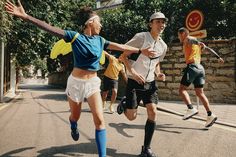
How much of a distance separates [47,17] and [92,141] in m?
9.63

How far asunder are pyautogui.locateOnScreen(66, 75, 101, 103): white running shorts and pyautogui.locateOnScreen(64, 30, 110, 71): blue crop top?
0.16m

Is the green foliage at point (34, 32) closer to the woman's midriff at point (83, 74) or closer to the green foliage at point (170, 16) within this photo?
the green foliage at point (170, 16)

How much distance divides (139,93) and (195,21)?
6681 millimetres

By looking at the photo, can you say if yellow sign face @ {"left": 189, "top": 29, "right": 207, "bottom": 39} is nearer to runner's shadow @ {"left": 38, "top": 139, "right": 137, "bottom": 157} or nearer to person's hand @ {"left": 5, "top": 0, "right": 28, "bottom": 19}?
runner's shadow @ {"left": 38, "top": 139, "right": 137, "bottom": 157}

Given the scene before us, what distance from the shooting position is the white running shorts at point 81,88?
4223 millimetres

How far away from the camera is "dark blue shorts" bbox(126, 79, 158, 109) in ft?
15.8

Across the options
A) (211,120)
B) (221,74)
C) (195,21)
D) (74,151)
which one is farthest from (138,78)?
(221,74)

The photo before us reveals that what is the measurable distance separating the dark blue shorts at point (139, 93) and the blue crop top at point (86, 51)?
2.78 ft

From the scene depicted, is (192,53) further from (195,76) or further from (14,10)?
(14,10)

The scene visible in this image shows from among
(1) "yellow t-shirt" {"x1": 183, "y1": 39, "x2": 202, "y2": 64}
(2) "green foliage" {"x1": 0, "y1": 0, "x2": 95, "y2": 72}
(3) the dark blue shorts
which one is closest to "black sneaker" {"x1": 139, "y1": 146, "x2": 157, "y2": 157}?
(3) the dark blue shorts

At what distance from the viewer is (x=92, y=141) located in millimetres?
5523

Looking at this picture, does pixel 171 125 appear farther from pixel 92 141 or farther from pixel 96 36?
pixel 96 36

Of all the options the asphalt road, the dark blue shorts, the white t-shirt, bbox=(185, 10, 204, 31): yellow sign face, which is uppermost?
bbox=(185, 10, 204, 31): yellow sign face

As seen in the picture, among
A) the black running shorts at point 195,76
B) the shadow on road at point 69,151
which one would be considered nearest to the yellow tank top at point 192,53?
the black running shorts at point 195,76
